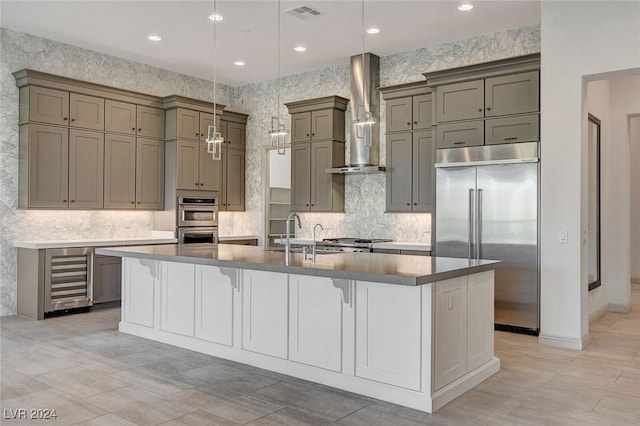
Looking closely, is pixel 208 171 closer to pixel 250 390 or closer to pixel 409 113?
pixel 409 113

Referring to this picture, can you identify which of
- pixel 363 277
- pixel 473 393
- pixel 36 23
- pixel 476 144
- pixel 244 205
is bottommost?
pixel 473 393

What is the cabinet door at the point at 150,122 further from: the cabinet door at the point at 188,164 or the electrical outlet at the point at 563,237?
the electrical outlet at the point at 563,237

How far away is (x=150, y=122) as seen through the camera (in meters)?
7.61

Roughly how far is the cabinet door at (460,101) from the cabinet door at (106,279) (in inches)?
177

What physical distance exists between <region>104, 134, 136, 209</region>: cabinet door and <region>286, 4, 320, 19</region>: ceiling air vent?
9.95 feet

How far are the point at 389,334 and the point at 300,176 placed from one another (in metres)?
4.65

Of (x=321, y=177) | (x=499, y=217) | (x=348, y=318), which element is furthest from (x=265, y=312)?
(x=321, y=177)

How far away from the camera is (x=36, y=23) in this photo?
6.18 meters

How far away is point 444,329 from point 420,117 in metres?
3.74

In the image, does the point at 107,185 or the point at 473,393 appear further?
the point at 107,185

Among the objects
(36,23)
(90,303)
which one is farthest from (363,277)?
→ (36,23)

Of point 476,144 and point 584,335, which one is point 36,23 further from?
point 584,335

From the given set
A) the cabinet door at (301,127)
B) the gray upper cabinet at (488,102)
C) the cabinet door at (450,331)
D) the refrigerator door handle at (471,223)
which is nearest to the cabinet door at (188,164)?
the cabinet door at (301,127)

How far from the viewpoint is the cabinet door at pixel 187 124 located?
7.67 metres
